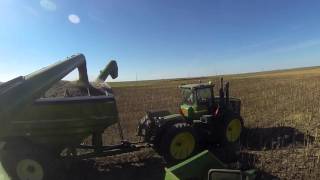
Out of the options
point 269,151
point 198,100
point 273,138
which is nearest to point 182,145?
point 198,100

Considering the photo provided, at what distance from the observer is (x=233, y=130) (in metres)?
12.6

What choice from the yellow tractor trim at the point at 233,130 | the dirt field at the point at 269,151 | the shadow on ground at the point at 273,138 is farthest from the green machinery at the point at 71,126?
the shadow on ground at the point at 273,138

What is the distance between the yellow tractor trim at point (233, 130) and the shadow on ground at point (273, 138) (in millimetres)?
393

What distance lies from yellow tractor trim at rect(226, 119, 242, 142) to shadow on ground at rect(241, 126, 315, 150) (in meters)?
0.39

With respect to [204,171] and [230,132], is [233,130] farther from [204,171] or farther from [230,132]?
[204,171]

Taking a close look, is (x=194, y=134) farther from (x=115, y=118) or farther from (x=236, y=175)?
(x=236, y=175)

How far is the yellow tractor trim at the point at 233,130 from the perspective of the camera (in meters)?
12.5

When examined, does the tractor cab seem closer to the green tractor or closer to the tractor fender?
the green tractor

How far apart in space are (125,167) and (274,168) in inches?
167

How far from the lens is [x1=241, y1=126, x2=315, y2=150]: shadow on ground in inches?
469

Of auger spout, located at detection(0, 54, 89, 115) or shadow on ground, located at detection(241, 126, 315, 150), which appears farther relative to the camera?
shadow on ground, located at detection(241, 126, 315, 150)

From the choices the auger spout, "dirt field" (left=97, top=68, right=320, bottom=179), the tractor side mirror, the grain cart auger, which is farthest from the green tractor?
the tractor side mirror

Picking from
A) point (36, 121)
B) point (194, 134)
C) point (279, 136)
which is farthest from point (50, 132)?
point (279, 136)

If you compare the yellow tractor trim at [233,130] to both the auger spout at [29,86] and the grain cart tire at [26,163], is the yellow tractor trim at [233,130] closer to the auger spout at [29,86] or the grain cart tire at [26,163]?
the auger spout at [29,86]
